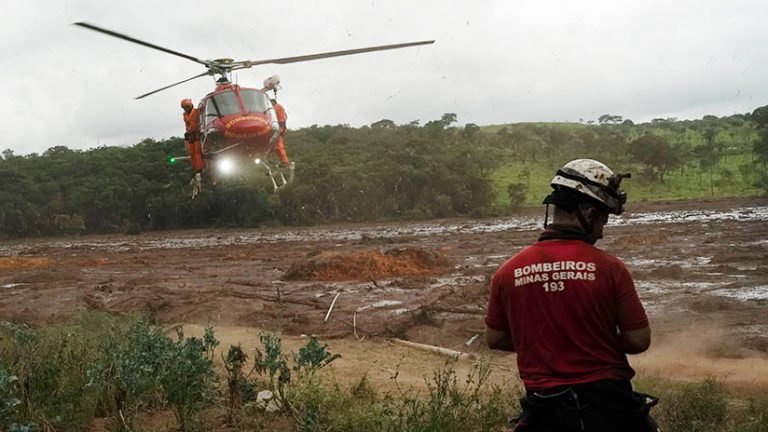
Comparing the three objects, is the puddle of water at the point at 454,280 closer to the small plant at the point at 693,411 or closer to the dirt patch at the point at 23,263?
the small plant at the point at 693,411

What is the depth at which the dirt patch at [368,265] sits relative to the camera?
20.3 m

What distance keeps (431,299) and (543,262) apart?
12150 millimetres

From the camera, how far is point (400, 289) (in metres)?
17.7

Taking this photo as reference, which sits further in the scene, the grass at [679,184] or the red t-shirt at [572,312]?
the grass at [679,184]

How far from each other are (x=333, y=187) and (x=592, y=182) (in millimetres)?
44272

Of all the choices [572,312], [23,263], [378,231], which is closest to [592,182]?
[572,312]

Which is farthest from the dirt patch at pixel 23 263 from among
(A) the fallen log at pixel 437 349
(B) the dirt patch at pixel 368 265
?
(A) the fallen log at pixel 437 349

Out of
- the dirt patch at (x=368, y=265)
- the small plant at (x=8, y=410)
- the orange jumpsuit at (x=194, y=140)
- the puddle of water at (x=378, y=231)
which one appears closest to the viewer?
the small plant at (x=8, y=410)

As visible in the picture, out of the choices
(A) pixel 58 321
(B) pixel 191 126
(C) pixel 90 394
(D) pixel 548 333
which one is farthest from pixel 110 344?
(B) pixel 191 126

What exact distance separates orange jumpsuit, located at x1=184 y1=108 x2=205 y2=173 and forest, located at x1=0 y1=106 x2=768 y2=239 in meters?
28.7

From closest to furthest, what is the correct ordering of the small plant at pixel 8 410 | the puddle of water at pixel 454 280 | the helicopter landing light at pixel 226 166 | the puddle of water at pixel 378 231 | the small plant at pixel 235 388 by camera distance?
the small plant at pixel 8 410, the small plant at pixel 235 388, the helicopter landing light at pixel 226 166, the puddle of water at pixel 454 280, the puddle of water at pixel 378 231

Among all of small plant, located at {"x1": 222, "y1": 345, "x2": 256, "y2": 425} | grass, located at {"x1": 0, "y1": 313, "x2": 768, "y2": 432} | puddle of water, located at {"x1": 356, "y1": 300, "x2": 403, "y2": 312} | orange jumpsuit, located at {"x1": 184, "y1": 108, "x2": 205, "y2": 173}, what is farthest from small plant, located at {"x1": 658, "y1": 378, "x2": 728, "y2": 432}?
orange jumpsuit, located at {"x1": 184, "y1": 108, "x2": 205, "y2": 173}

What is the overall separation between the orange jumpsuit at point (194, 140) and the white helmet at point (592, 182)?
45.3ft

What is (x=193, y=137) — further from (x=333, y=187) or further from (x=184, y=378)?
(x=333, y=187)
